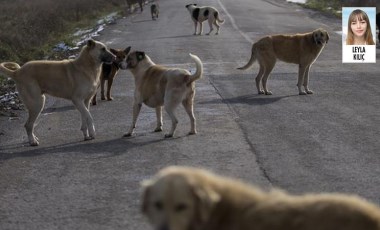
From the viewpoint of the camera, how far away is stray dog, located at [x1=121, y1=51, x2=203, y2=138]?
33.0 ft

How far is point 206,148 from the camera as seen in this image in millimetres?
9203

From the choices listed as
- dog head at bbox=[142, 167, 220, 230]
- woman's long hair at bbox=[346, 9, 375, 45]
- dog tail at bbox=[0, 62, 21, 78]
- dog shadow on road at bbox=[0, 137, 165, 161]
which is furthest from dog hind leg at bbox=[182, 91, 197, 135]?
woman's long hair at bbox=[346, 9, 375, 45]

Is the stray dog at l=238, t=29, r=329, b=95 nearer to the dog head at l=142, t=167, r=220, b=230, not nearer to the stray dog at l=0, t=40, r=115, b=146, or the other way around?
the stray dog at l=0, t=40, r=115, b=146

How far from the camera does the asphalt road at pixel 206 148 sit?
6.98 meters

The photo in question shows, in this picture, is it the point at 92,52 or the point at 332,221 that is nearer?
the point at 332,221

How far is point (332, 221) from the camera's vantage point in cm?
348

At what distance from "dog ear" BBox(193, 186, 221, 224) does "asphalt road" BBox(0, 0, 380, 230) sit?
2.56 meters

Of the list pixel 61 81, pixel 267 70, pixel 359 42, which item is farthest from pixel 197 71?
pixel 359 42

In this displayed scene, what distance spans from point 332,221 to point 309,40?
37.2 feet

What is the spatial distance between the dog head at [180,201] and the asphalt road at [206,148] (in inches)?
99.3

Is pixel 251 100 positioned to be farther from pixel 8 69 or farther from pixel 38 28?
pixel 38 28

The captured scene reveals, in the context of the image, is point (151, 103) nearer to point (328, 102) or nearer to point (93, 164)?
point (93, 164)

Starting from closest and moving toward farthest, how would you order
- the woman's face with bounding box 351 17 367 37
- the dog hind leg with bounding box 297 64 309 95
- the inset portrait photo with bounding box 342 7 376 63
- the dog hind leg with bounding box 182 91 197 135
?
the dog hind leg with bounding box 182 91 197 135 < the dog hind leg with bounding box 297 64 309 95 < the inset portrait photo with bounding box 342 7 376 63 < the woman's face with bounding box 351 17 367 37

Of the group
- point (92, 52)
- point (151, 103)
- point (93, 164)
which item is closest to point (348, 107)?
point (151, 103)
